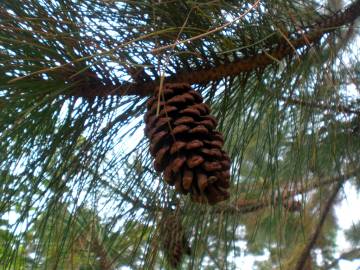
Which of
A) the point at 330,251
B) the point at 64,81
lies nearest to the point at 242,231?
the point at 330,251

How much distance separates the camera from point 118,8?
3.38 feet

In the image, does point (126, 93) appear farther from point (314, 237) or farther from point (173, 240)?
point (314, 237)

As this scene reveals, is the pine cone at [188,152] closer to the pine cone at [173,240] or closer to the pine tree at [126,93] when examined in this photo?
the pine tree at [126,93]

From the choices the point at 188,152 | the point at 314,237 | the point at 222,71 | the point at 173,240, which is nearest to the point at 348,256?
the point at 314,237

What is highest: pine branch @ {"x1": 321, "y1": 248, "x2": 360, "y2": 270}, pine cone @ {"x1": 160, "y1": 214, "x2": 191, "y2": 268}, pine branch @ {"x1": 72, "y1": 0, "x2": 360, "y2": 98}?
pine branch @ {"x1": 321, "y1": 248, "x2": 360, "y2": 270}

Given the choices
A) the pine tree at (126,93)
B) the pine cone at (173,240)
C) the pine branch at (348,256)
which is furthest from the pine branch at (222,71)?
the pine branch at (348,256)

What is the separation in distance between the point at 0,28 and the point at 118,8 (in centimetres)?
20

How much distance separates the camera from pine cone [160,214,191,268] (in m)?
1.15

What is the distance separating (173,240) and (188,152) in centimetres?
34

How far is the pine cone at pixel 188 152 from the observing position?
2.88 feet

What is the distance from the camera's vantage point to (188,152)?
35.2 inches

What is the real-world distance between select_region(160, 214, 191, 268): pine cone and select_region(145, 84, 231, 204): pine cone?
0.23m

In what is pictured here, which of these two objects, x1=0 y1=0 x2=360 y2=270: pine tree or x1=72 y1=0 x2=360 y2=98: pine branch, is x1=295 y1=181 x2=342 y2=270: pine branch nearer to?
x1=0 y1=0 x2=360 y2=270: pine tree

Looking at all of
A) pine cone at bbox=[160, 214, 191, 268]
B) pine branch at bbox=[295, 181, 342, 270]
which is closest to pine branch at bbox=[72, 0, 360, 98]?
pine cone at bbox=[160, 214, 191, 268]
